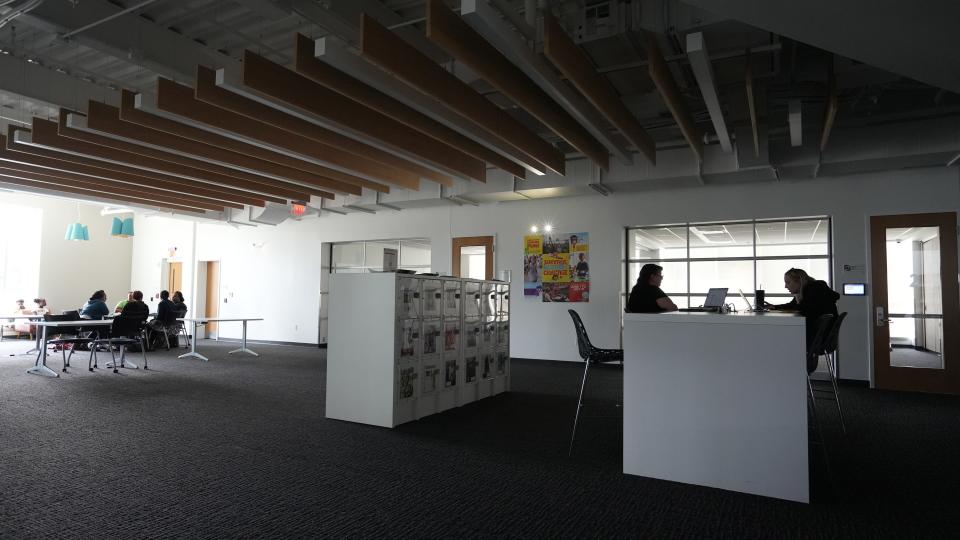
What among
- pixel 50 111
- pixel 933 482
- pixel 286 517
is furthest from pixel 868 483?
pixel 50 111

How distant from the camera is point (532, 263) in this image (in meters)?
10.1

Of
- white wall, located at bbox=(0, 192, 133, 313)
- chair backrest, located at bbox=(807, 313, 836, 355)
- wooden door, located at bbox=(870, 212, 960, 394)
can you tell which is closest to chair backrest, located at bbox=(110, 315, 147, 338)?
white wall, located at bbox=(0, 192, 133, 313)

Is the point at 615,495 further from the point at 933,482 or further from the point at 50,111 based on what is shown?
the point at 50,111

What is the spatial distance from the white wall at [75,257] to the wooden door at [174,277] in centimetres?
196

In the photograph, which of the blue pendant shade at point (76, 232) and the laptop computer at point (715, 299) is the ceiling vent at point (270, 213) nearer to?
the blue pendant shade at point (76, 232)

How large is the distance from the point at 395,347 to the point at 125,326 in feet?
18.5

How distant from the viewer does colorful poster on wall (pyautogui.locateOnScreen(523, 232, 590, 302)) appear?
9578 mm

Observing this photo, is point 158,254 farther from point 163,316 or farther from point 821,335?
point 821,335

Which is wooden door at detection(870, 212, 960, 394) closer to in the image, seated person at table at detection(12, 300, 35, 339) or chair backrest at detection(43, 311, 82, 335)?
chair backrest at detection(43, 311, 82, 335)

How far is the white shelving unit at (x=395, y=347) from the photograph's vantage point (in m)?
5.14

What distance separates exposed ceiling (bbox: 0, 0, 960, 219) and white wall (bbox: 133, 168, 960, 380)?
16.5 inches

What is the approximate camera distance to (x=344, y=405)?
5.34 metres

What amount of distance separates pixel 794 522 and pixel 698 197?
647 cm

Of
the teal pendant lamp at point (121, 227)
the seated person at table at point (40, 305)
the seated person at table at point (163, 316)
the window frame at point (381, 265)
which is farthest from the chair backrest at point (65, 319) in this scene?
the window frame at point (381, 265)
